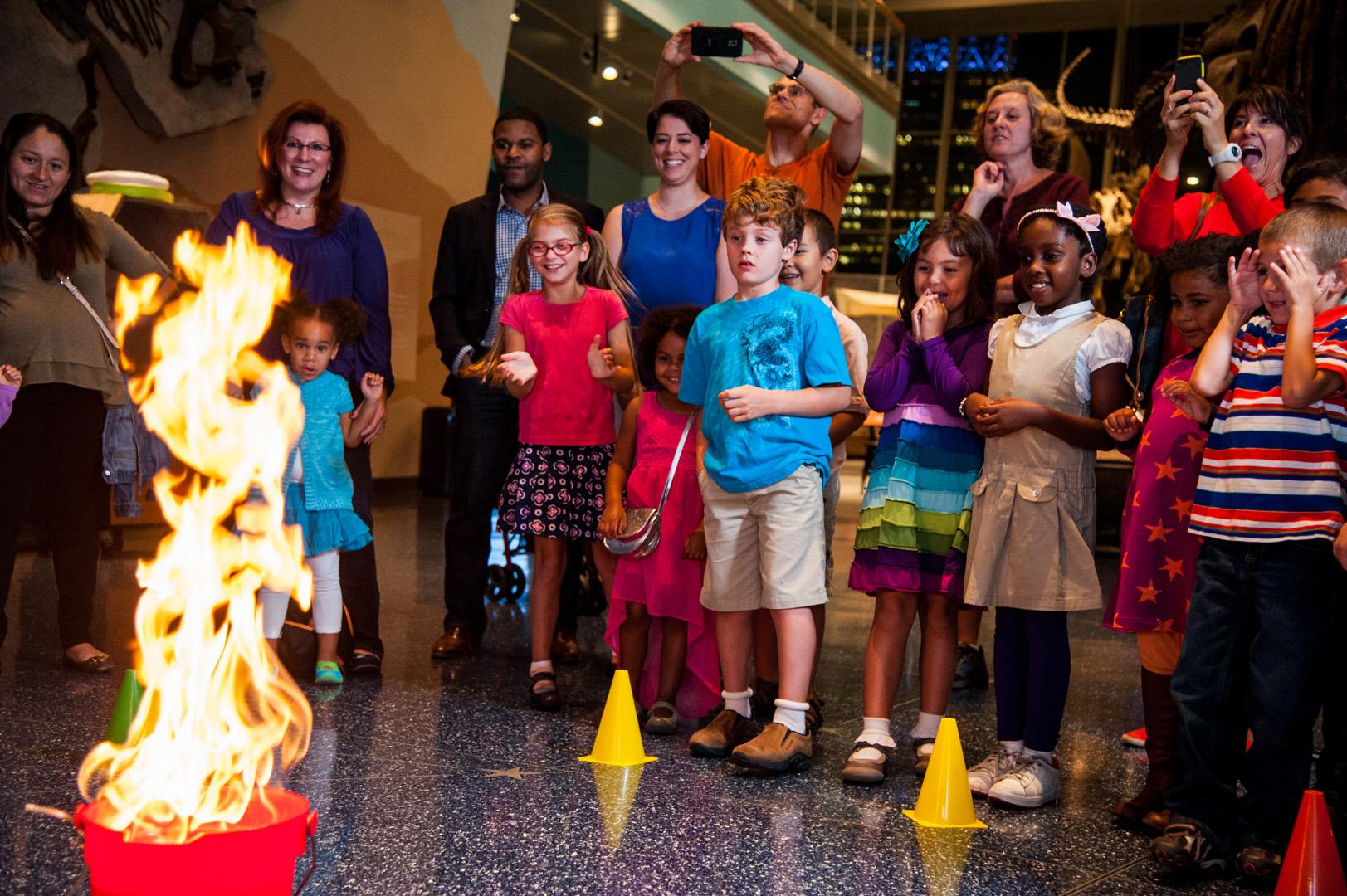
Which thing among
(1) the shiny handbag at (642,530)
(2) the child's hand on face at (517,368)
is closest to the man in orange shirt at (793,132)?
(2) the child's hand on face at (517,368)

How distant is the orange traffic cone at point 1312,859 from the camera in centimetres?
224

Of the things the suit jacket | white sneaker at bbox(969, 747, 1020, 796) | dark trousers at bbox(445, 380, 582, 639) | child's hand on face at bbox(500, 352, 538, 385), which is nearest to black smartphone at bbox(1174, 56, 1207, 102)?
white sneaker at bbox(969, 747, 1020, 796)

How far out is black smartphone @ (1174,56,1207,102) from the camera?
3.37 metres

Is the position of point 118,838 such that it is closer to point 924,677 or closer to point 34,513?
point 924,677

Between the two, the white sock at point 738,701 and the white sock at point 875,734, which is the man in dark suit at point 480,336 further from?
the white sock at point 875,734

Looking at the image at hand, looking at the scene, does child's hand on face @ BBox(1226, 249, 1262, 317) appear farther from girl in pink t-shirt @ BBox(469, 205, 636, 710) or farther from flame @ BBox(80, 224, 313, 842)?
flame @ BBox(80, 224, 313, 842)

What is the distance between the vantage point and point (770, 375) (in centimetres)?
336

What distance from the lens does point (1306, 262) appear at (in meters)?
2.48

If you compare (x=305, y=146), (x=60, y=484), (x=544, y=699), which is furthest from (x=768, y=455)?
(x=60, y=484)

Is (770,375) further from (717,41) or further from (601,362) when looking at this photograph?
(717,41)

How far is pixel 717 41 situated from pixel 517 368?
4.38ft

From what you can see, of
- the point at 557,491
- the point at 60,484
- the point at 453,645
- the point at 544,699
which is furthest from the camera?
the point at 453,645

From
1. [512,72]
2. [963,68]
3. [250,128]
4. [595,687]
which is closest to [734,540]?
[595,687]

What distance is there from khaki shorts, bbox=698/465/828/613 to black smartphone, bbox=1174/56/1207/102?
144cm
